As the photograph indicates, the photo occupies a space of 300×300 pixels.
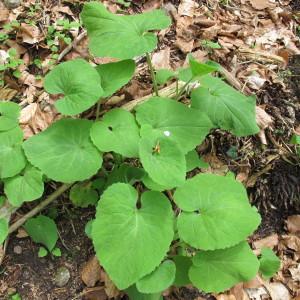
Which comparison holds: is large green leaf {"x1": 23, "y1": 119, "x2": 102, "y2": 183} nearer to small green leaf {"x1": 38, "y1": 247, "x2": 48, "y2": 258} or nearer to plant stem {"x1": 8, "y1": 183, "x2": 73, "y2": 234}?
plant stem {"x1": 8, "y1": 183, "x2": 73, "y2": 234}

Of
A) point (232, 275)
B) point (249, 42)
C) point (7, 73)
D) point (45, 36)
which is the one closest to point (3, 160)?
point (7, 73)

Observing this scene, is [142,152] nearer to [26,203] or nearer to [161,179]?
[161,179]

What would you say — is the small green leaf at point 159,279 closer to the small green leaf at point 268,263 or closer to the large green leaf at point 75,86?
the small green leaf at point 268,263

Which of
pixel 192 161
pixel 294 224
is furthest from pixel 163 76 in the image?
pixel 294 224

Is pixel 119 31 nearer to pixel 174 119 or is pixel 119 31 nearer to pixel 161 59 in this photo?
pixel 174 119

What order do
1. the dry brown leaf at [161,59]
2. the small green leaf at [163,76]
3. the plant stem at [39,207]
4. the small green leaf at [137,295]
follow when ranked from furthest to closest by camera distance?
1. the dry brown leaf at [161,59]
2. the small green leaf at [163,76]
3. the plant stem at [39,207]
4. the small green leaf at [137,295]

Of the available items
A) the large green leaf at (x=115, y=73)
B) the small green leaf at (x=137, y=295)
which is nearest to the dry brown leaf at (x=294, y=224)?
the small green leaf at (x=137, y=295)
